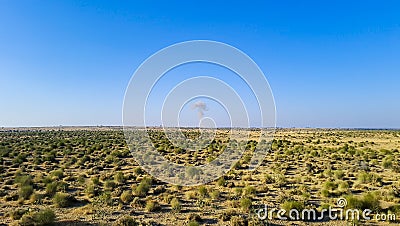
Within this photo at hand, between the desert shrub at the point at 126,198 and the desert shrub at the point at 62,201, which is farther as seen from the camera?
the desert shrub at the point at 126,198

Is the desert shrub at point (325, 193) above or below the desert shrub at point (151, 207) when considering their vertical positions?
above

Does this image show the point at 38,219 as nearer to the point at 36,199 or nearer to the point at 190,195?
the point at 36,199

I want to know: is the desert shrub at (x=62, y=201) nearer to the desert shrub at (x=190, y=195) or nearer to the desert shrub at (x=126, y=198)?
the desert shrub at (x=126, y=198)

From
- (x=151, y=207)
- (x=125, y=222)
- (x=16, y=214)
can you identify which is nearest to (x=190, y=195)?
(x=151, y=207)

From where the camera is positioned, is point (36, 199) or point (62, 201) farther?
point (36, 199)

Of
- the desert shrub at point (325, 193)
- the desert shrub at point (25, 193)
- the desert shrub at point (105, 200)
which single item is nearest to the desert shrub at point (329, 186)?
the desert shrub at point (325, 193)

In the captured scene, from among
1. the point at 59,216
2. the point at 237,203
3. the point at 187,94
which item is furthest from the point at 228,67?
the point at 59,216

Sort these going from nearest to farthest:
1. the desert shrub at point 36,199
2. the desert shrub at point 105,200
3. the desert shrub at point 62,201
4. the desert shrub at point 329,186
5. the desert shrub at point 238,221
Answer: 1. the desert shrub at point 238,221
2. the desert shrub at point 62,201
3. the desert shrub at point 105,200
4. the desert shrub at point 36,199
5. the desert shrub at point 329,186

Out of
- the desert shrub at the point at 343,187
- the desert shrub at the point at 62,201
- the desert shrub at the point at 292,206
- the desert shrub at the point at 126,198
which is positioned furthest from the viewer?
the desert shrub at the point at 343,187

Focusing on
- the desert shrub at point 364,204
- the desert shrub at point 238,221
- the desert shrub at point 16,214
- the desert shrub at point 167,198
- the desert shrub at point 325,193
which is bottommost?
the desert shrub at point 16,214

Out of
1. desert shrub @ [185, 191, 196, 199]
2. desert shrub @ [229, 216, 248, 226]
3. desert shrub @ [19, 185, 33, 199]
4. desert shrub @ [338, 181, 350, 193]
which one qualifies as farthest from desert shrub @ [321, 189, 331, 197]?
desert shrub @ [19, 185, 33, 199]

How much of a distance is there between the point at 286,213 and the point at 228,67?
243 inches

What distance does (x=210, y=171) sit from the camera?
21.5 meters

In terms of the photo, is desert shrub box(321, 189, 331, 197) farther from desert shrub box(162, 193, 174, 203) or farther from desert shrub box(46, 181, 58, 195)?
desert shrub box(46, 181, 58, 195)
